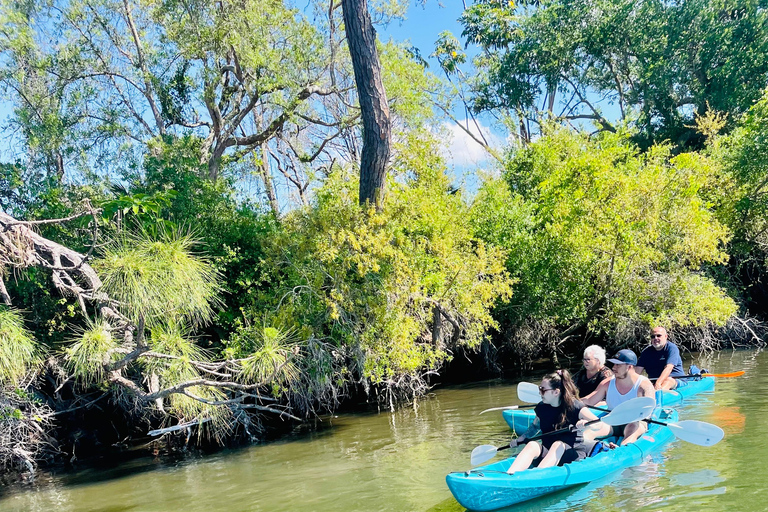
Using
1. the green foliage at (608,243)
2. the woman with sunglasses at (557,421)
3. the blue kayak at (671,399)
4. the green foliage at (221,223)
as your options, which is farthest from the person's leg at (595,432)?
the green foliage at (221,223)

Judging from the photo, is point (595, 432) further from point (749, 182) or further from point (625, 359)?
point (749, 182)

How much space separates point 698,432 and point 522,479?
2.16 metres

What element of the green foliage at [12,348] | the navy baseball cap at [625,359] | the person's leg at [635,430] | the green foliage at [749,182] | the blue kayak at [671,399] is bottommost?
the person's leg at [635,430]

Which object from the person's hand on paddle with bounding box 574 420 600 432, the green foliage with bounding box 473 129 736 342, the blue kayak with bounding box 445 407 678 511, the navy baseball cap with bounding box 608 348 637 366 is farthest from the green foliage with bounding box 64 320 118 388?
the green foliage with bounding box 473 129 736 342

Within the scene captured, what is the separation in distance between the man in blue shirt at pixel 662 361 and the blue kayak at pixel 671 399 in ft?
0.45

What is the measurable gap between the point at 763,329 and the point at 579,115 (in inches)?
542

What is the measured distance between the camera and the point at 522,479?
5.42m

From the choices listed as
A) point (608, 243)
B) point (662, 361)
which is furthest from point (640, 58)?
point (662, 361)

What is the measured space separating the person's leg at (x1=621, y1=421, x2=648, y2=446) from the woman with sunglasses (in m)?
0.96

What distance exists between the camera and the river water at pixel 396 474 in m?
5.58

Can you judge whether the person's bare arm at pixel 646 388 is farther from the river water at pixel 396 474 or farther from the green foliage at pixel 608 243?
the green foliage at pixel 608 243

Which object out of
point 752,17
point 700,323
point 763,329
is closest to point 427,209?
point 700,323

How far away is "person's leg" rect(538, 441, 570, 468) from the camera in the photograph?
5.71 metres

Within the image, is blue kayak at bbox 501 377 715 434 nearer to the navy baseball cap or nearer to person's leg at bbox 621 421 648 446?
person's leg at bbox 621 421 648 446
